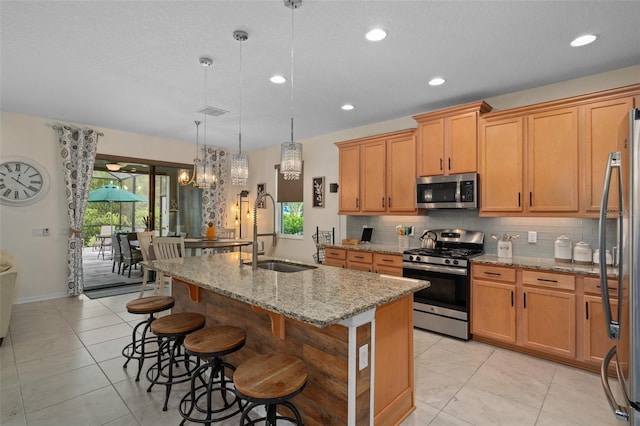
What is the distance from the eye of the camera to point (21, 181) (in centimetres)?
473

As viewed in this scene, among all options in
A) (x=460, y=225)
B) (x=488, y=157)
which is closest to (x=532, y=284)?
(x=460, y=225)

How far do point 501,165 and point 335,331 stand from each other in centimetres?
287

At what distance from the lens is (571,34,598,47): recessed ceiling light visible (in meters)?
2.55

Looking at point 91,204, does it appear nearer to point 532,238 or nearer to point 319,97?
point 319,97

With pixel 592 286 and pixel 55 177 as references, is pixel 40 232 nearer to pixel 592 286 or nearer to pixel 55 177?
pixel 55 177

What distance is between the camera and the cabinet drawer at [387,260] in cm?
397

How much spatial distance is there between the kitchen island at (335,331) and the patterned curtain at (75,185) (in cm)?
388

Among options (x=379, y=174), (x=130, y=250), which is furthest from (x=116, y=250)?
(x=379, y=174)

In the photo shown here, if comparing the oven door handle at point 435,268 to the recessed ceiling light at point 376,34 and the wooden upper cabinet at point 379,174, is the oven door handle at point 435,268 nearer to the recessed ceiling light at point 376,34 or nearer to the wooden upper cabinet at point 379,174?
the wooden upper cabinet at point 379,174

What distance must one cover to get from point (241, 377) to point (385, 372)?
92 cm

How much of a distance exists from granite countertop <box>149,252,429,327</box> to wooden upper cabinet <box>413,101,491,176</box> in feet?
7.02

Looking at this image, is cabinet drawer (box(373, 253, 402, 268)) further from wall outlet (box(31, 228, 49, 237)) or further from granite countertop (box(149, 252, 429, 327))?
wall outlet (box(31, 228, 49, 237))

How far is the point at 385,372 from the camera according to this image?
1.96m

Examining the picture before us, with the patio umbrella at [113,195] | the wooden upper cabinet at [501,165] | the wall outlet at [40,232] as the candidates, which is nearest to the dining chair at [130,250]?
the patio umbrella at [113,195]
